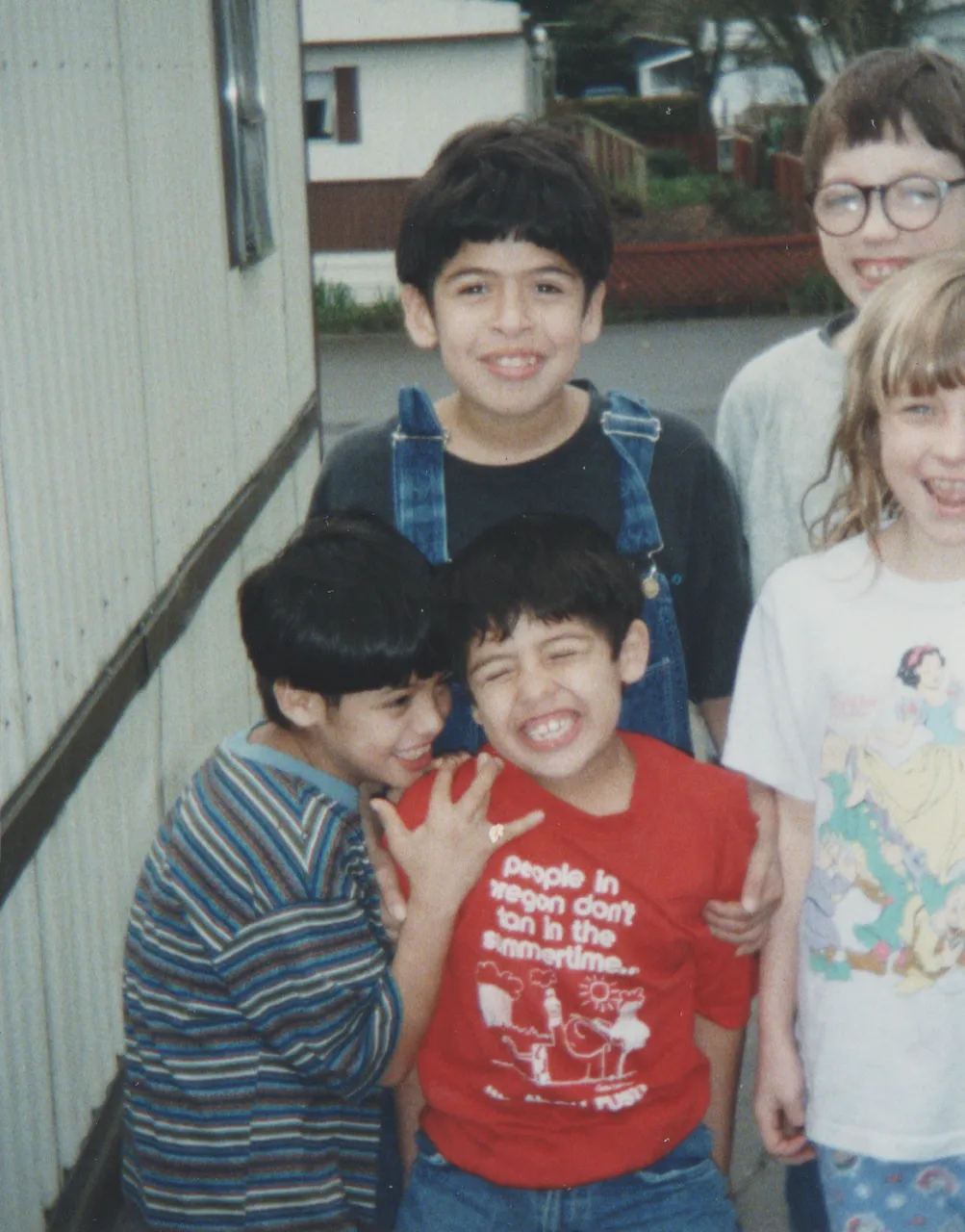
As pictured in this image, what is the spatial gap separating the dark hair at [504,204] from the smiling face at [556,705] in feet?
2.12

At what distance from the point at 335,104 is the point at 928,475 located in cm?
2597

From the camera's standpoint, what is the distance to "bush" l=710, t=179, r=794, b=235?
27219 mm

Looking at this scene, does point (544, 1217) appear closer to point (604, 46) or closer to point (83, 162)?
point (83, 162)

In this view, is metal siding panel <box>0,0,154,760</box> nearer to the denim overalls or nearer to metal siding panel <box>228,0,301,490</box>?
the denim overalls

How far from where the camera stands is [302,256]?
738cm

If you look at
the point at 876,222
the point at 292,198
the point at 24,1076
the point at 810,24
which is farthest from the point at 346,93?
the point at 24,1076

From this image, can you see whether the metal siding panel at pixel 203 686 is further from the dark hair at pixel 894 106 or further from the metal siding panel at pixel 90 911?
the dark hair at pixel 894 106

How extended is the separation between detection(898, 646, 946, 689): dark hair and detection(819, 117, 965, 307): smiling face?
859 millimetres

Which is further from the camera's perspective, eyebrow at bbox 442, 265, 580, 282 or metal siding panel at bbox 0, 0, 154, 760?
metal siding panel at bbox 0, 0, 154, 760

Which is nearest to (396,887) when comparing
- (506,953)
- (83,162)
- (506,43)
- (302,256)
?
(506,953)

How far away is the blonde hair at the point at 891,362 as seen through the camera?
2.21 meters

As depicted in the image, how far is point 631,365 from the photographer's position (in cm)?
1805

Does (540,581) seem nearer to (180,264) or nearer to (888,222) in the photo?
(888,222)

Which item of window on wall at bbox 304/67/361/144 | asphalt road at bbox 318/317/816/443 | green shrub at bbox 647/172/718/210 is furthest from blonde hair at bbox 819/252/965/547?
green shrub at bbox 647/172/718/210
